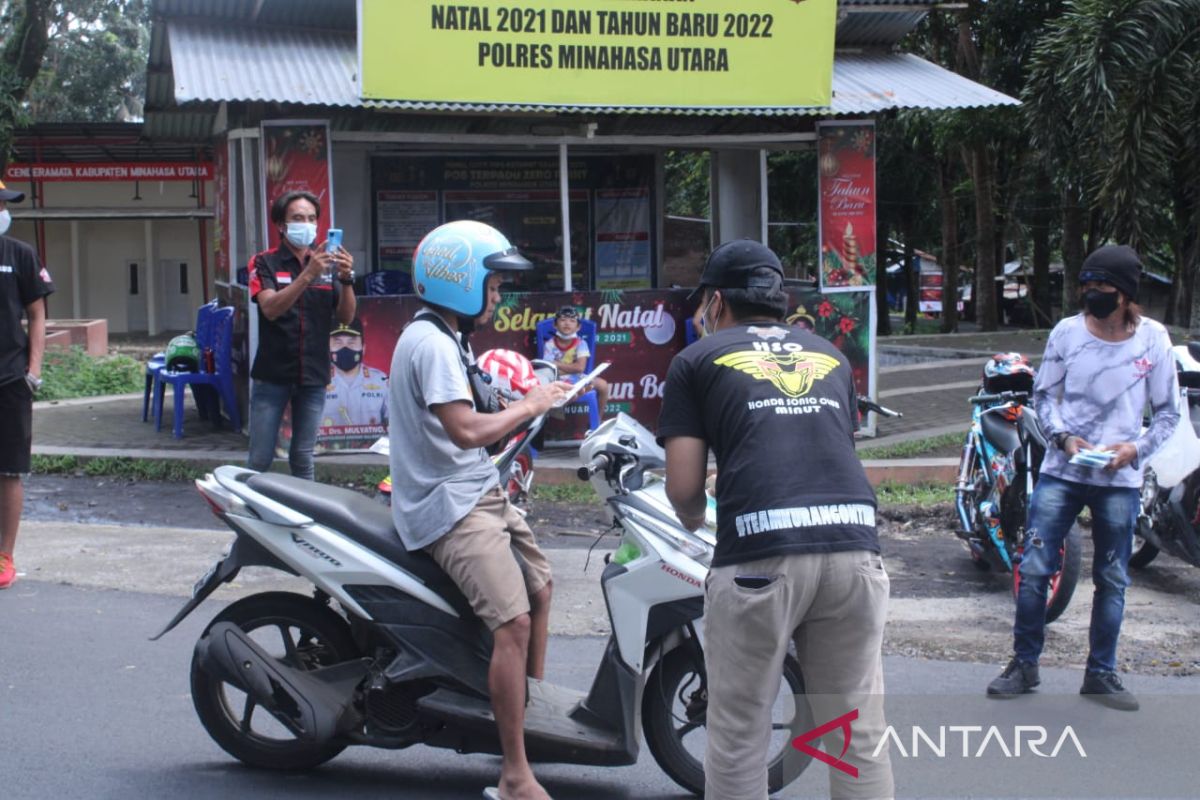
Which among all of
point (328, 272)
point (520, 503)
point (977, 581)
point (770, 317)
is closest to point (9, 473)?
point (328, 272)

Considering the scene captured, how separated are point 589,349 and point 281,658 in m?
6.53

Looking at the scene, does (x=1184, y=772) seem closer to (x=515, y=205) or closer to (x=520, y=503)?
(x=520, y=503)

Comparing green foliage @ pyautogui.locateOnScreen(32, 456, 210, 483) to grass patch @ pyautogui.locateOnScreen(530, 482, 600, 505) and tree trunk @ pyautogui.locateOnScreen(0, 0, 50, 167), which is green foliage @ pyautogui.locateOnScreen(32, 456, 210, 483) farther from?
tree trunk @ pyautogui.locateOnScreen(0, 0, 50, 167)

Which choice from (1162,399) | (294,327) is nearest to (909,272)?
(294,327)

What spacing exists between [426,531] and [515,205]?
989 cm

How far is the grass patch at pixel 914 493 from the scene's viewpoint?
9.33 meters

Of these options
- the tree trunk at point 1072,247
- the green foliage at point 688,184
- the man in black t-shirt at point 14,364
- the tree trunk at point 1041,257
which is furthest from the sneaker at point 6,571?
the tree trunk at point 1041,257

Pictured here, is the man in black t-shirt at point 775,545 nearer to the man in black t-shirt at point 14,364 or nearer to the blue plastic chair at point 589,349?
the man in black t-shirt at point 14,364

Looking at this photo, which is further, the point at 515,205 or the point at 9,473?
the point at 515,205

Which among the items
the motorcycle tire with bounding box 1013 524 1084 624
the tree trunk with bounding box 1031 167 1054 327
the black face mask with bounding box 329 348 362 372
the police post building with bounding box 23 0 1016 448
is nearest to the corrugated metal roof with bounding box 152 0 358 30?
the police post building with bounding box 23 0 1016 448

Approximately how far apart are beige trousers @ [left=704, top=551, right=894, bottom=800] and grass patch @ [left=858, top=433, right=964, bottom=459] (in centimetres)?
734

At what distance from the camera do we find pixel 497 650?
160 inches

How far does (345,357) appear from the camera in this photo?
1012 cm

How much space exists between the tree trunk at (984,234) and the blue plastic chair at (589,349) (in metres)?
15.7
